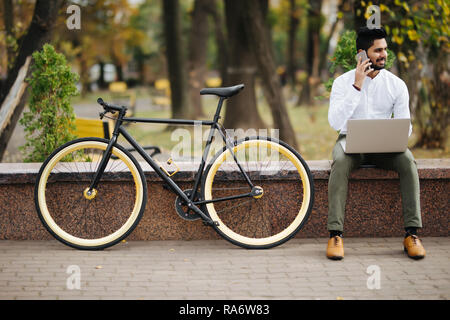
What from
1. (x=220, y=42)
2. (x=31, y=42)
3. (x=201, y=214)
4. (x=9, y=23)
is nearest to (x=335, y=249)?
(x=201, y=214)

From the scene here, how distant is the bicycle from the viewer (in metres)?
5.30

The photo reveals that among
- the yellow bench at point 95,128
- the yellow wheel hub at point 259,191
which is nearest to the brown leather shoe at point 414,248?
the yellow wheel hub at point 259,191

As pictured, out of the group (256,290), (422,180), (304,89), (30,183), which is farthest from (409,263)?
(304,89)

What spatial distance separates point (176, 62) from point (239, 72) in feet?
11.1

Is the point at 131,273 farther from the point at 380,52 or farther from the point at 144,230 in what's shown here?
the point at 380,52

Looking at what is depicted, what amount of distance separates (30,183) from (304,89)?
2194cm

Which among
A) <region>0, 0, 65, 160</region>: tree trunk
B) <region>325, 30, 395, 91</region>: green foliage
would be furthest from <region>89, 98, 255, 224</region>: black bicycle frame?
<region>0, 0, 65, 160</region>: tree trunk

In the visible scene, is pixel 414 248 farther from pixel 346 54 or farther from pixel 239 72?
pixel 239 72

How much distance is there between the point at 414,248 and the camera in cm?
516

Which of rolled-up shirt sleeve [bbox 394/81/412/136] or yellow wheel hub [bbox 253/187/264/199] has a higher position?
rolled-up shirt sleeve [bbox 394/81/412/136]

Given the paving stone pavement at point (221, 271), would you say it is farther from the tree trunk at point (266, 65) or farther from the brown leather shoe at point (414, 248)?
the tree trunk at point (266, 65)

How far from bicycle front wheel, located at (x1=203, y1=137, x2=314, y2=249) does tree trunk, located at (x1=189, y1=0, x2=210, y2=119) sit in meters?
16.0

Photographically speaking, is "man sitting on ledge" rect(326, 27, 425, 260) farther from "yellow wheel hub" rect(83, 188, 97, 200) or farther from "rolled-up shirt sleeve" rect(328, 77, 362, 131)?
"yellow wheel hub" rect(83, 188, 97, 200)

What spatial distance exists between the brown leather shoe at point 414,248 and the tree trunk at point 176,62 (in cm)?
1180
